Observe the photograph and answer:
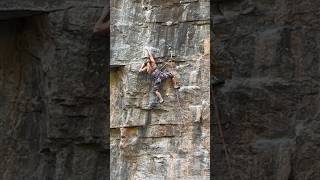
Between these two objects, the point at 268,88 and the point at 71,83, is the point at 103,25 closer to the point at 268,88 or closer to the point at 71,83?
the point at 71,83

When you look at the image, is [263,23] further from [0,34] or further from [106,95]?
[0,34]

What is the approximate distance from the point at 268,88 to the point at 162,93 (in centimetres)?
209

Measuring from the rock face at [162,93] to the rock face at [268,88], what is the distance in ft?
6.40

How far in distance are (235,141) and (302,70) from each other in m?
0.72

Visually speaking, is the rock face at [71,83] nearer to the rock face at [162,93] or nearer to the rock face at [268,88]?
the rock face at [268,88]

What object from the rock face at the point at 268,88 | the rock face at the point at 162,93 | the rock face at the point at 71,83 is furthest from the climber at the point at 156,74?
the rock face at the point at 71,83

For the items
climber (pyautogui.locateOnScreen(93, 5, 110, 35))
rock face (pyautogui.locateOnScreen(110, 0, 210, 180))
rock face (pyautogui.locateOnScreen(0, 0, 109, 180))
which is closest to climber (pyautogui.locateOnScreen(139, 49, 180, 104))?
rock face (pyautogui.locateOnScreen(110, 0, 210, 180))

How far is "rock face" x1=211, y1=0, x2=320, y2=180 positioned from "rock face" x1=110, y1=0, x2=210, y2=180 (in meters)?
1.95

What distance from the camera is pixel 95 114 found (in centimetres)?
665

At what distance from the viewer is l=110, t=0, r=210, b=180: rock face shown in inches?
158

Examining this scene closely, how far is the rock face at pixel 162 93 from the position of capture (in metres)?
4.01

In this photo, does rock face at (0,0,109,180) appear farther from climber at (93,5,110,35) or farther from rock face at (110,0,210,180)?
rock face at (110,0,210,180)

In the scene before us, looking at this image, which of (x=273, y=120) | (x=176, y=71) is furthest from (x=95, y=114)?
(x=176, y=71)

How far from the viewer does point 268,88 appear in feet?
19.7
